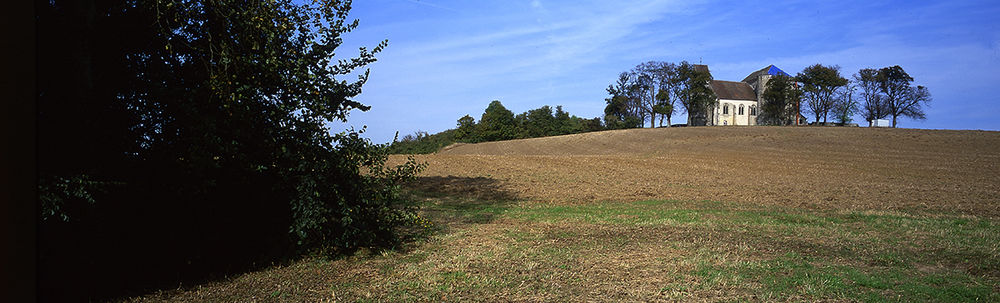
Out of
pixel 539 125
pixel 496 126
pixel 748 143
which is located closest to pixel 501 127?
pixel 496 126

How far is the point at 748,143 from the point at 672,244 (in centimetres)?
3623

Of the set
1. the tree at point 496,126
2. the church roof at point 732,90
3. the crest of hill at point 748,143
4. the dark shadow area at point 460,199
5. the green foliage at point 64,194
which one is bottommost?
the dark shadow area at point 460,199

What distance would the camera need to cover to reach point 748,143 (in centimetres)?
4081

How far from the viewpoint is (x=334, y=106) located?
24.1ft

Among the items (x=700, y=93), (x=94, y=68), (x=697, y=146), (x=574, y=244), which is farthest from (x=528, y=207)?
(x=700, y=93)

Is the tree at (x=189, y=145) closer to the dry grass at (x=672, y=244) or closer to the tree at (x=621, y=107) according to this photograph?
the dry grass at (x=672, y=244)

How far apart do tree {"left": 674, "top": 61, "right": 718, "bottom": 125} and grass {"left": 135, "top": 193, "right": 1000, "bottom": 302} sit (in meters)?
70.4

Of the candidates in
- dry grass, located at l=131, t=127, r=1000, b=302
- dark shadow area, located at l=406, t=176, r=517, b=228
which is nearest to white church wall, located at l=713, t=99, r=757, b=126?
dry grass, located at l=131, t=127, r=1000, b=302

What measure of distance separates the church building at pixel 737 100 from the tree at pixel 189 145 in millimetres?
90149

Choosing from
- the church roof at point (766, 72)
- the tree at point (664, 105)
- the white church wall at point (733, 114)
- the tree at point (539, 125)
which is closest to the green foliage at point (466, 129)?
the tree at point (539, 125)

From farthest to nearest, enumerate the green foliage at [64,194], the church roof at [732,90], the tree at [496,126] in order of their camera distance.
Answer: the church roof at [732,90], the tree at [496,126], the green foliage at [64,194]

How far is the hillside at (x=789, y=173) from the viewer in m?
15.7

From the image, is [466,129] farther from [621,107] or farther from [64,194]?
[64,194]

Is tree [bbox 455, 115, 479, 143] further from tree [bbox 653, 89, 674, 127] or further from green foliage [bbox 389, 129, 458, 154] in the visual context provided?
tree [bbox 653, 89, 674, 127]
